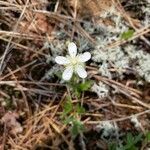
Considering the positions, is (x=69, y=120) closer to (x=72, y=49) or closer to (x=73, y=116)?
(x=73, y=116)

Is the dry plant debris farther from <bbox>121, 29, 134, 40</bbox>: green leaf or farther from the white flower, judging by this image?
the white flower

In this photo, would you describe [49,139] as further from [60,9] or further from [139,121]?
[60,9]

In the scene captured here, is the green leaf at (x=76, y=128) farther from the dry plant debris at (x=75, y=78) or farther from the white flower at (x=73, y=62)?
the white flower at (x=73, y=62)

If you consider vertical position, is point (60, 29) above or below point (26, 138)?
above

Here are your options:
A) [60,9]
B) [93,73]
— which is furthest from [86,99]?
[60,9]

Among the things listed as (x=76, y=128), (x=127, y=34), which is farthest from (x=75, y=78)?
(x=127, y=34)

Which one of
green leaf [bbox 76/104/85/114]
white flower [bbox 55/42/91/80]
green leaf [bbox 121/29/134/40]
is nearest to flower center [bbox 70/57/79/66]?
white flower [bbox 55/42/91/80]

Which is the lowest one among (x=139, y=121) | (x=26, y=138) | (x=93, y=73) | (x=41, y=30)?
(x=26, y=138)

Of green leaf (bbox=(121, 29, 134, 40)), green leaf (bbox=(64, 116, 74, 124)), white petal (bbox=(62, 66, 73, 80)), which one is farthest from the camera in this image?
green leaf (bbox=(121, 29, 134, 40))
